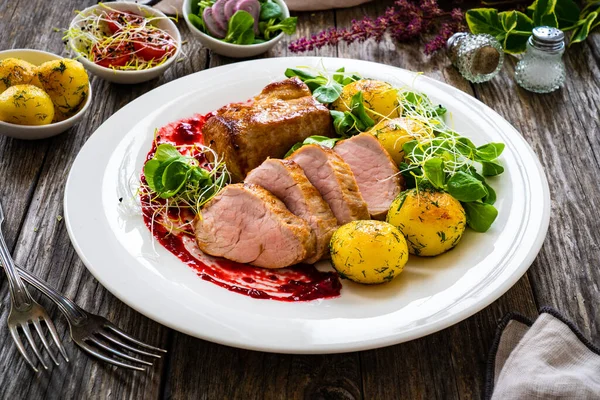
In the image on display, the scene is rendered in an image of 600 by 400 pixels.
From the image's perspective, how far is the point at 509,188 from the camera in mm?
2893

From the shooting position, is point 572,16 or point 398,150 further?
point 572,16

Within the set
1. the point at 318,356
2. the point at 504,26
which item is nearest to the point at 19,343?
the point at 318,356

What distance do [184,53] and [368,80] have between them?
135 cm

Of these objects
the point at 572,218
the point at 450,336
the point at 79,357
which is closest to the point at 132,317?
the point at 79,357

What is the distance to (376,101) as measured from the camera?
3248 mm

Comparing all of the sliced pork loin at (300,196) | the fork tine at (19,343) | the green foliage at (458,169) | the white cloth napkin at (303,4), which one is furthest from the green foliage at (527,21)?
the fork tine at (19,343)

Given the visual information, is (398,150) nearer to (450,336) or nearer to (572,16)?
(450,336)

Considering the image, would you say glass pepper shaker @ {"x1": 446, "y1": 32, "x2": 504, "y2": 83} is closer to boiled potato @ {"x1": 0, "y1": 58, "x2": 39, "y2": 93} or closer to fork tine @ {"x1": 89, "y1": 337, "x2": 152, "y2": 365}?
boiled potato @ {"x1": 0, "y1": 58, "x2": 39, "y2": 93}

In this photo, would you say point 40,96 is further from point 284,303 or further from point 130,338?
point 284,303

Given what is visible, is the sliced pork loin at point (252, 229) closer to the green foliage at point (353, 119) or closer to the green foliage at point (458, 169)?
the green foliage at point (458, 169)

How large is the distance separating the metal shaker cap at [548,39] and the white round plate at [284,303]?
0.77 meters

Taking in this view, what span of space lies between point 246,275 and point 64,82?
1515 millimetres

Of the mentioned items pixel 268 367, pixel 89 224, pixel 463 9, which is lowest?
pixel 463 9

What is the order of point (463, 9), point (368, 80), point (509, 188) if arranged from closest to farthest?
1. point (509, 188)
2. point (368, 80)
3. point (463, 9)
